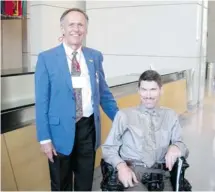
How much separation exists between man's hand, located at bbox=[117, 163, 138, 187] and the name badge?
20.3 inches

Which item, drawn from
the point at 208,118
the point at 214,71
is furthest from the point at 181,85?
the point at 214,71

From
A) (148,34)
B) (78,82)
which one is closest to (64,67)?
(78,82)

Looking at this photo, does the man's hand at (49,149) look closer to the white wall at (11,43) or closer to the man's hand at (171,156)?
the man's hand at (171,156)

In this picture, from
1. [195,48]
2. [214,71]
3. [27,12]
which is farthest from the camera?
[214,71]

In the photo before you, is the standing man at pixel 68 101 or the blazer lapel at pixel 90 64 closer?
the standing man at pixel 68 101

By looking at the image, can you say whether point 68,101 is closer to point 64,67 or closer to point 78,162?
point 64,67

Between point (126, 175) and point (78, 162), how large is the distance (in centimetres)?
48

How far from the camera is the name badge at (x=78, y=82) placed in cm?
190

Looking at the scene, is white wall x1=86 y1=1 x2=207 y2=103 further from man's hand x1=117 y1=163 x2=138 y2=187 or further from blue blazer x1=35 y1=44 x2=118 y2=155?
man's hand x1=117 y1=163 x2=138 y2=187

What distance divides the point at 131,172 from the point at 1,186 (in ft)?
2.63

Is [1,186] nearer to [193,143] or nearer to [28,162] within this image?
[28,162]

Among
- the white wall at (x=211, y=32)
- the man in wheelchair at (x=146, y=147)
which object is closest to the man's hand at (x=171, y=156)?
the man in wheelchair at (x=146, y=147)

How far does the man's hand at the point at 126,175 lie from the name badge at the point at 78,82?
0.52m

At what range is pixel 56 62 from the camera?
1854mm
